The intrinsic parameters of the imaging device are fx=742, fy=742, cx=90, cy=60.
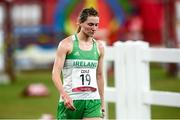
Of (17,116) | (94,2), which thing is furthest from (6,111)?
(94,2)

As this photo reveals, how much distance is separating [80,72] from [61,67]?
0.20 m

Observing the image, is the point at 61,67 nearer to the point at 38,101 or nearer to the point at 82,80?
the point at 82,80

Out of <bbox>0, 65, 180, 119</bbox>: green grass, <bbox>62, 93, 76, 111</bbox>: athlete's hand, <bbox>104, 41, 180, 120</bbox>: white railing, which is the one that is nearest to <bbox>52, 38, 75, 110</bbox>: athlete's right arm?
<bbox>62, 93, 76, 111</bbox>: athlete's hand

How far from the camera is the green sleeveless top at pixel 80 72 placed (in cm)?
737

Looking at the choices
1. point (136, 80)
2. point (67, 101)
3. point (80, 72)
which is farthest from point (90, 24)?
point (136, 80)

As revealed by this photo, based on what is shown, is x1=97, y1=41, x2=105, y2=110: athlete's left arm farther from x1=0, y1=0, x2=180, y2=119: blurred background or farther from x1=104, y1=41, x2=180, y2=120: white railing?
x1=0, y1=0, x2=180, y2=119: blurred background

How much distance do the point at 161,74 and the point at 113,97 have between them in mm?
17466

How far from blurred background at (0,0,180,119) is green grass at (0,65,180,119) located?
47 mm

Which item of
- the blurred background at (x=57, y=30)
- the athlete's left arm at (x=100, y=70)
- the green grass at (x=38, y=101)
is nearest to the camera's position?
the athlete's left arm at (x=100, y=70)

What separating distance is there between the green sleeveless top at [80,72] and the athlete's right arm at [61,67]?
7 cm

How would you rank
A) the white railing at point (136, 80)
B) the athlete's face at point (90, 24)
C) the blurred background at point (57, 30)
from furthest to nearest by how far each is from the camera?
the blurred background at point (57, 30) → the white railing at point (136, 80) → the athlete's face at point (90, 24)

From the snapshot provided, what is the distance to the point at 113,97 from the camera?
9.92m

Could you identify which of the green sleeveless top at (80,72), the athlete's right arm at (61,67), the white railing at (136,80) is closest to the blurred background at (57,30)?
the white railing at (136,80)

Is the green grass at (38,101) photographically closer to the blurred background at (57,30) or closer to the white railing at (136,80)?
the blurred background at (57,30)
